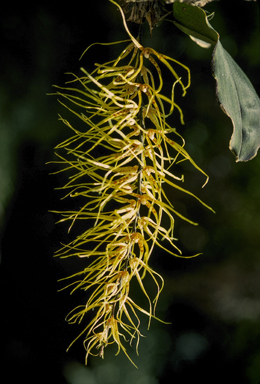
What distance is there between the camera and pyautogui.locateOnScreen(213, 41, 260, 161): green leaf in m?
0.29

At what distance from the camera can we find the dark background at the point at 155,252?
0.55 m

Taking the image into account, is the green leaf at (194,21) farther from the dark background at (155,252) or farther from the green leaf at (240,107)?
the dark background at (155,252)

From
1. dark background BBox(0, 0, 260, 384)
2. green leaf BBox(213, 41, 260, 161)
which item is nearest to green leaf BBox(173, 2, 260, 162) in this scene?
green leaf BBox(213, 41, 260, 161)

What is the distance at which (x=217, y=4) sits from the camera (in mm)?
542

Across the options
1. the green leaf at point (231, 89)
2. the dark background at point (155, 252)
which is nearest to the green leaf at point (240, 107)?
the green leaf at point (231, 89)

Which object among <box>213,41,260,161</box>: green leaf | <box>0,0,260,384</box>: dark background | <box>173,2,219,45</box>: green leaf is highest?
<box>173,2,219,45</box>: green leaf

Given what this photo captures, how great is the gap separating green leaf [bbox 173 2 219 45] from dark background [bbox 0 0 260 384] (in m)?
0.27

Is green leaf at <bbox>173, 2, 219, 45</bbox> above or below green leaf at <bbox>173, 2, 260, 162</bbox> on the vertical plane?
above

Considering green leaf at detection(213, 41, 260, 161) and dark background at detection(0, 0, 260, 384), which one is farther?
dark background at detection(0, 0, 260, 384)

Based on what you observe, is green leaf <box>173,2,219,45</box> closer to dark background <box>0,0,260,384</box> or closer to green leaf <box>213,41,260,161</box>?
green leaf <box>213,41,260,161</box>

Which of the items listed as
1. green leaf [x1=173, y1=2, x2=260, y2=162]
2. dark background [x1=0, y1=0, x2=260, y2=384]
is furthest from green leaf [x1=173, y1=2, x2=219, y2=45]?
dark background [x1=0, y1=0, x2=260, y2=384]

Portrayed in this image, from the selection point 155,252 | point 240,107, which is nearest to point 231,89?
point 240,107

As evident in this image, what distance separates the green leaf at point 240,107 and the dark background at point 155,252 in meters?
0.25

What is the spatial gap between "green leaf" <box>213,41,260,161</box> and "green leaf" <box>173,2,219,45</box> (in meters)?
0.02
